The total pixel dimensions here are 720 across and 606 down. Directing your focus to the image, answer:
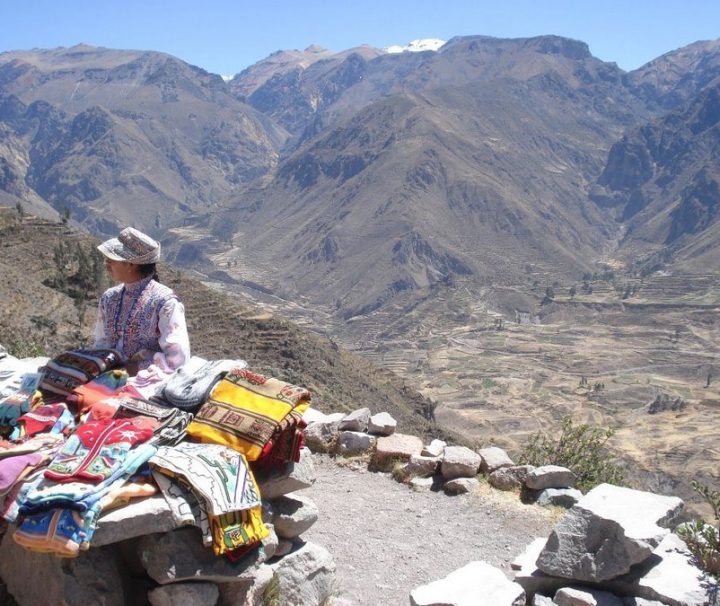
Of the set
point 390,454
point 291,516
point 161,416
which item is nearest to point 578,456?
point 390,454

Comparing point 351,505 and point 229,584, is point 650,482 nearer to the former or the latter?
point 351,505

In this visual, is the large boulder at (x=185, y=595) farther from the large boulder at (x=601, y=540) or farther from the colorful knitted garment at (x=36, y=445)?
the large boulder at (x=601, y=540)

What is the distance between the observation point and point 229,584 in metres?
4.42

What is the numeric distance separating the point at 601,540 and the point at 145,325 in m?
4.05

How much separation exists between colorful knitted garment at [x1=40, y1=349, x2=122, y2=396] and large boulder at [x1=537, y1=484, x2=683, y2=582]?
3788 mm

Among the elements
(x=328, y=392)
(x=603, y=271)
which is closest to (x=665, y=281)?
(x=603, y=271)

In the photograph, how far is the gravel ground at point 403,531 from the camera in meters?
6.16

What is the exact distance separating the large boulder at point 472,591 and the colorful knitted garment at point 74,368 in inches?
118

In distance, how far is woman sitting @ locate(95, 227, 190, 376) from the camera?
→ 18.9 feet

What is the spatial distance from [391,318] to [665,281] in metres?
59.1

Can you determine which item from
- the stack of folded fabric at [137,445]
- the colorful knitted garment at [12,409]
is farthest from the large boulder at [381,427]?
the colorful knitted garment at [12,409]

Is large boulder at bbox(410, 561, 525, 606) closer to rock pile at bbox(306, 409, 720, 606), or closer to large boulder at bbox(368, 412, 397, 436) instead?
rock pile at bbox(306, 409, 720, 606)

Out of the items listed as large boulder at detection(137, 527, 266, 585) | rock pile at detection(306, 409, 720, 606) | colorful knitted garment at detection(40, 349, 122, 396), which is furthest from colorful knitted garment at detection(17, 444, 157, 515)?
rock pile at detection(306, 409, 720, 606)

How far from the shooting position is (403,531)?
7117 millimetres
